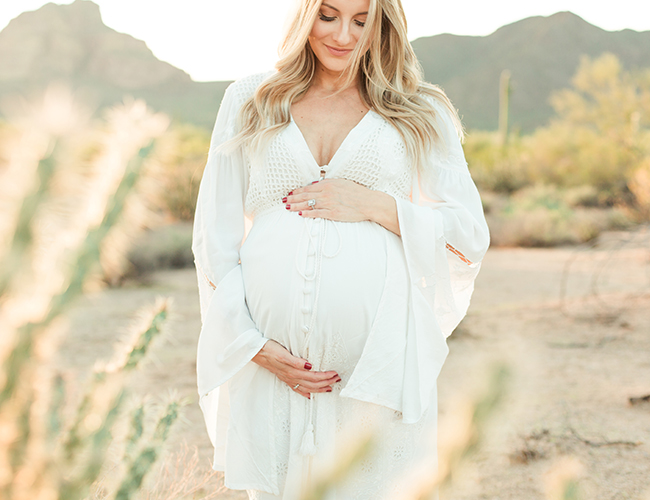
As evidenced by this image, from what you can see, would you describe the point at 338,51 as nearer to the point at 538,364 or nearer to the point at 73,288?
the point at 538,364

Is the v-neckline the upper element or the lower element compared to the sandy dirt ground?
upper

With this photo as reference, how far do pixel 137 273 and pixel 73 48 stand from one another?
212 feet

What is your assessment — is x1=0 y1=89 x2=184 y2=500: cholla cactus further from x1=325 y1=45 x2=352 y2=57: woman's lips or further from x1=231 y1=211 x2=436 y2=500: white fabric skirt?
x1=325 y1=45 x2=352 y2=57: woman's lips

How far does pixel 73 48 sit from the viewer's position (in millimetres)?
64438

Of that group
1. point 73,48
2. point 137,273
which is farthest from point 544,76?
point 137,273

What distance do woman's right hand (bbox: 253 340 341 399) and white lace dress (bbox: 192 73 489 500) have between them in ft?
0.13

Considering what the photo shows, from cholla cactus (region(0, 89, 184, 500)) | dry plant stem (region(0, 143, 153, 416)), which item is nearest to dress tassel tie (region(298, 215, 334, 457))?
cholla cactus (region(0, 89, 184, 500))

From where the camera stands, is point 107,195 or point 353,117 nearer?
point 107,195

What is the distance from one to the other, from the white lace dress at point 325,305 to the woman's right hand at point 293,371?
4 cm

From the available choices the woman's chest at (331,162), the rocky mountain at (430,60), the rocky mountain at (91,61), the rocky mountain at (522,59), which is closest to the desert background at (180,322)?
the woman's chest at (331,162)

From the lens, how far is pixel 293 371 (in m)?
2.01

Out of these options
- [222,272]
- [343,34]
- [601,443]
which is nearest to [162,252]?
[601,443]

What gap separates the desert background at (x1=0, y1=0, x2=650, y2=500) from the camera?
0.61 m

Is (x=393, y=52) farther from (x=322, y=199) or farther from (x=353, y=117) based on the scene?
(x=322, y=199)
